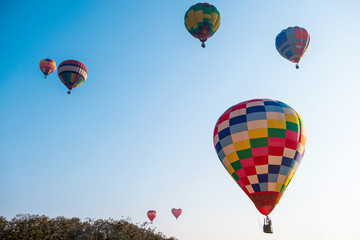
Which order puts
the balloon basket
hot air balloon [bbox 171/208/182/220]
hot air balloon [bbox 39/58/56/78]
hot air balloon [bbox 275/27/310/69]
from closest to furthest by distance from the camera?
the balloon basket
hot air balloon [bbox 275/27/310/69]
hot air balloon [bbox 39/58/56/78]
hot air balloon [bbox 171/208/182/220]

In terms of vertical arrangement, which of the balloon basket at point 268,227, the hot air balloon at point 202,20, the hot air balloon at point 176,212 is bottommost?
the balloon basket at point 268,227

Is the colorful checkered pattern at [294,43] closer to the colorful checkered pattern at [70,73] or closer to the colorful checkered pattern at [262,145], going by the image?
the colorful checkered pattern at [262,145]

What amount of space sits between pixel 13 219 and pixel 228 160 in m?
25.8

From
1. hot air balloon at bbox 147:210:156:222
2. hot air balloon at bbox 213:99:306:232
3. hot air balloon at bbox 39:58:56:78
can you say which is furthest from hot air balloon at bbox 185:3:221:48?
hot air balloon at bbox 147:210:156:222

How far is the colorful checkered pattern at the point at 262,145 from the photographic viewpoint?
56.9 ft

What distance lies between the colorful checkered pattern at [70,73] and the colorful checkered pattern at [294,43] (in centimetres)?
2376

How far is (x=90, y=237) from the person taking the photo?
3428 cm

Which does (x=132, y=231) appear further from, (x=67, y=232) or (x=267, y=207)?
(x=267, y=207)

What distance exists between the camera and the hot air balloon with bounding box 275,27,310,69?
32781mm

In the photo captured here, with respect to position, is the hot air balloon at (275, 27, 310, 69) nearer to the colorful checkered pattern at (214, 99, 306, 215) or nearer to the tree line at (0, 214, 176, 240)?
the colorful checkered pattern at (214, 99, 306, 215)

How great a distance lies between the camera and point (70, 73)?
32.9 meters

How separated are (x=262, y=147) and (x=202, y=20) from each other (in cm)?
1470

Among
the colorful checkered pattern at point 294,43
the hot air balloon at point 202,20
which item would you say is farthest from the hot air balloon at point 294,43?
the hot air balloon at point 202,20

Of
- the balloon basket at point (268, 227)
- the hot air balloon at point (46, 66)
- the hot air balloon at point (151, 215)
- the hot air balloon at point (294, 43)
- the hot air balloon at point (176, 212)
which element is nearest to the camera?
the balloon basket at point (268, 227)
